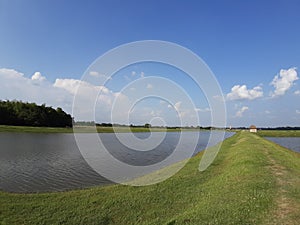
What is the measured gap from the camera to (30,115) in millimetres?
90312

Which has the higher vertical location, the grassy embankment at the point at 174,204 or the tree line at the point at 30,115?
the tree line at the point at 30,115

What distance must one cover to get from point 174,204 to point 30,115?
296 feet

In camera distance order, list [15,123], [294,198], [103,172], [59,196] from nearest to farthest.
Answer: [294,198] → [59,196] → [103,172] → [15,123]

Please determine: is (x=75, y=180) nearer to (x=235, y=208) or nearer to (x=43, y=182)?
(x=43, y=182)

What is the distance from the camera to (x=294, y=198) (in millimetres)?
10305

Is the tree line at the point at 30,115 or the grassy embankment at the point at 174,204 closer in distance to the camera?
the grassy embankment at the point at 174,204

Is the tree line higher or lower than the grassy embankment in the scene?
higher

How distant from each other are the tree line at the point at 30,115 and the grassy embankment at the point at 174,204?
81.1 metres

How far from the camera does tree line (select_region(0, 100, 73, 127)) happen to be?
84.1 m

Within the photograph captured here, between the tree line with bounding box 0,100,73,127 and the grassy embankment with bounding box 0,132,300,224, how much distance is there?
81.1 metres

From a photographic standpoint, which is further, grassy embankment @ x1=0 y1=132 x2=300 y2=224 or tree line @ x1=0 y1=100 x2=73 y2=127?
tree line @ x1=0 y1=100 x2=73 y2=127

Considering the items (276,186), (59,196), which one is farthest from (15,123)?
(276,186)

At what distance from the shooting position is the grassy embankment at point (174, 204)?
8883 millimetres

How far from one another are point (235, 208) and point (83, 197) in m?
6.89
